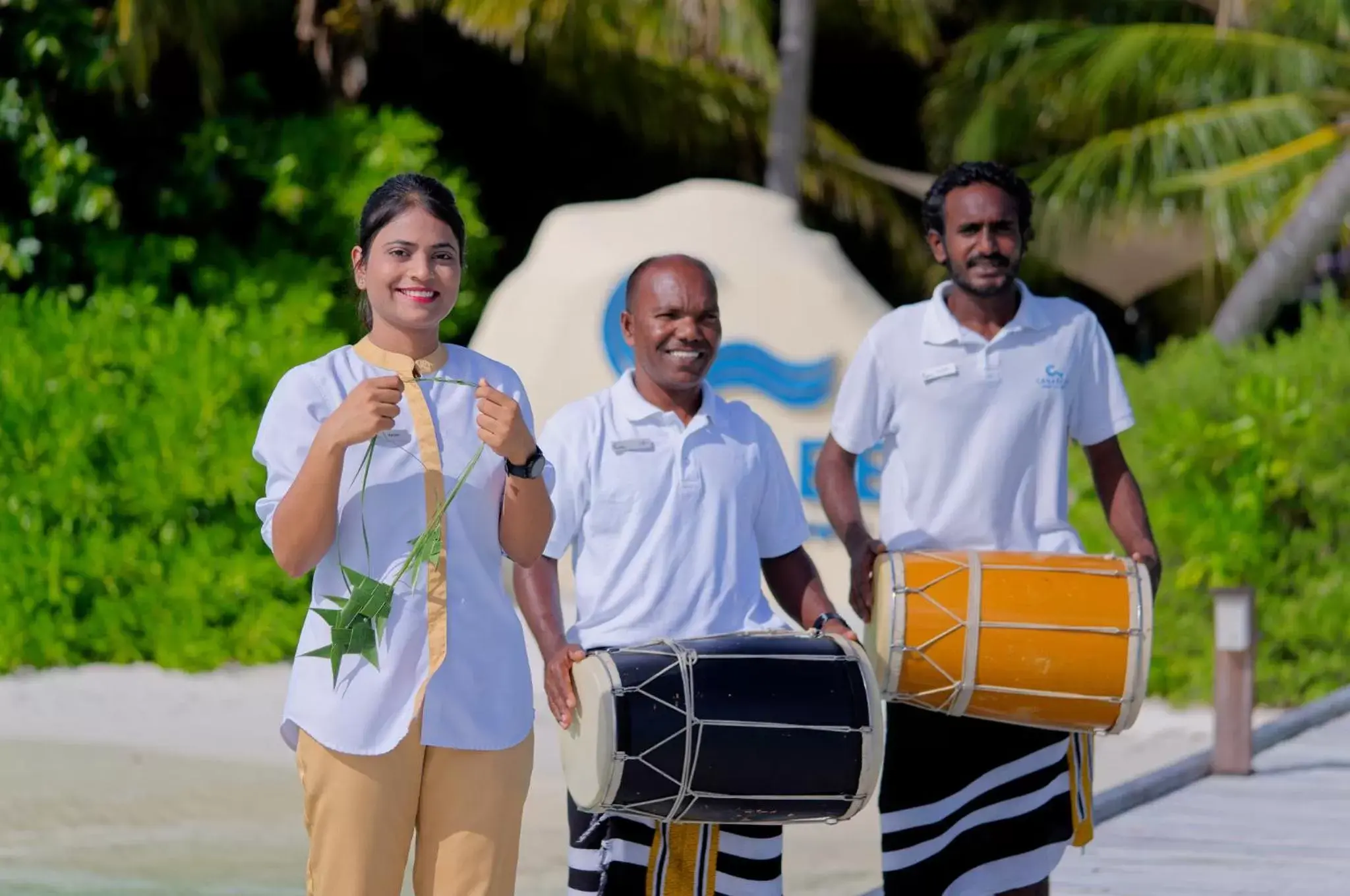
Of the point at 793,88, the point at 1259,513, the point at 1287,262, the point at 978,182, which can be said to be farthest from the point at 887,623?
the point at 793,88

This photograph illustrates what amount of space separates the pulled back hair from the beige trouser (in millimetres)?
727

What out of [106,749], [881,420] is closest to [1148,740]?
[106,749]

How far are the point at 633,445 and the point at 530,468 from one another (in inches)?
29.8

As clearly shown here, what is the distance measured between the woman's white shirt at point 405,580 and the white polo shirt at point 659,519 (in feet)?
2.08

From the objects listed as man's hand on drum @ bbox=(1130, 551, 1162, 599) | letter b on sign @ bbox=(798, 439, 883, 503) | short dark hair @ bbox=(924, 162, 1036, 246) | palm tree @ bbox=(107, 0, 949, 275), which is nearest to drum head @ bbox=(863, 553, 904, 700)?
man's hand on drum @ bbox=(1130, 551, 1162, 599)

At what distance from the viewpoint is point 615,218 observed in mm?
11617

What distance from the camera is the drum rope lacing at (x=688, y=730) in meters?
3.73

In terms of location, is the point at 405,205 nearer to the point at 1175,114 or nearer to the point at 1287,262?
the point at 1287,262

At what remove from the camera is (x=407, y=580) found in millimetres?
3309

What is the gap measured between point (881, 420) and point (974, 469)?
26 cm

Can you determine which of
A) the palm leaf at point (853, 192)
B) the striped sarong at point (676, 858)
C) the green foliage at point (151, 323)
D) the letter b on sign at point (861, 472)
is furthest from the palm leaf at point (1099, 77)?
the striped sarong at point (676, 858)

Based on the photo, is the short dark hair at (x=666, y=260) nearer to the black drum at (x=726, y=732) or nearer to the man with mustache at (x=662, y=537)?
the man with mustache at (x=662, y=537)

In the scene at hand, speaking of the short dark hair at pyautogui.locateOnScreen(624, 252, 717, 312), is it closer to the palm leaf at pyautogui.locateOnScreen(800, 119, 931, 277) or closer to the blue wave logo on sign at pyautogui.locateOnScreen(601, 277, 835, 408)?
the blue wave logo on sign at pyautogui.locateOnScreen(601, 277, 835, 408)

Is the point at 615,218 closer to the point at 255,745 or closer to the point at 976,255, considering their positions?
the point at 255,745
